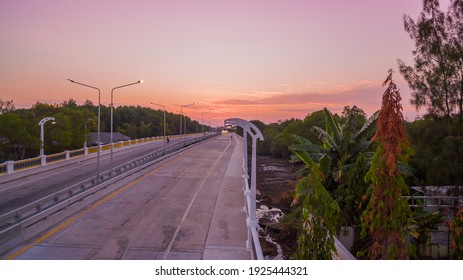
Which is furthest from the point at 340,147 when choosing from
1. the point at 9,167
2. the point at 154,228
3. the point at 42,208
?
the point at 9,167

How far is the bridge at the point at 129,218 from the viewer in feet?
47.1

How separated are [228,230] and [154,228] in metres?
3.39

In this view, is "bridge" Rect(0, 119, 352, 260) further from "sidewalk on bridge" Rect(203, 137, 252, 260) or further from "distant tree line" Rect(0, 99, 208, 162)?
"distant tree line" Rect(0, 99, 208, 162)

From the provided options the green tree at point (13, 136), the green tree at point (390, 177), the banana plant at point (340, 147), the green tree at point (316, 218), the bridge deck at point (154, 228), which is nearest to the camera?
the green tree at point (390, 177)

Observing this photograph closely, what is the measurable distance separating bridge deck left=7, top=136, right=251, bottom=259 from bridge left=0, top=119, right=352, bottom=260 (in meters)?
0.03

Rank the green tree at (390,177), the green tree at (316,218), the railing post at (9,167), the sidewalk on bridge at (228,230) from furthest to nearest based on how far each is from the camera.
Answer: the railing post at (9,167) < the sidewalk on bridge at (228,230) < the green tree at (316,218) < the green tree at (390,177)

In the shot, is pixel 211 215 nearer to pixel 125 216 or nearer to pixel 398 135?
pixel 125 216

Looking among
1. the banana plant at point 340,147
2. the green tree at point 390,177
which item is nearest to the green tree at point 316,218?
the green tree at point 390,177

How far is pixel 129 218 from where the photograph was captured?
19391 mm

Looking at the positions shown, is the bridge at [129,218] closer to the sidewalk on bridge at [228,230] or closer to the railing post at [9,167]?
the sidewalk on bridge at [228,230]

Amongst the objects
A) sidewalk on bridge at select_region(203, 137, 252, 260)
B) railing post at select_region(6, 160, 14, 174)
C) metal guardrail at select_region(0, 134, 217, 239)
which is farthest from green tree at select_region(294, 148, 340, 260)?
railing post at select_region(6, 160, 14, 174)

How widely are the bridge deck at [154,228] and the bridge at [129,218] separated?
29 mm
